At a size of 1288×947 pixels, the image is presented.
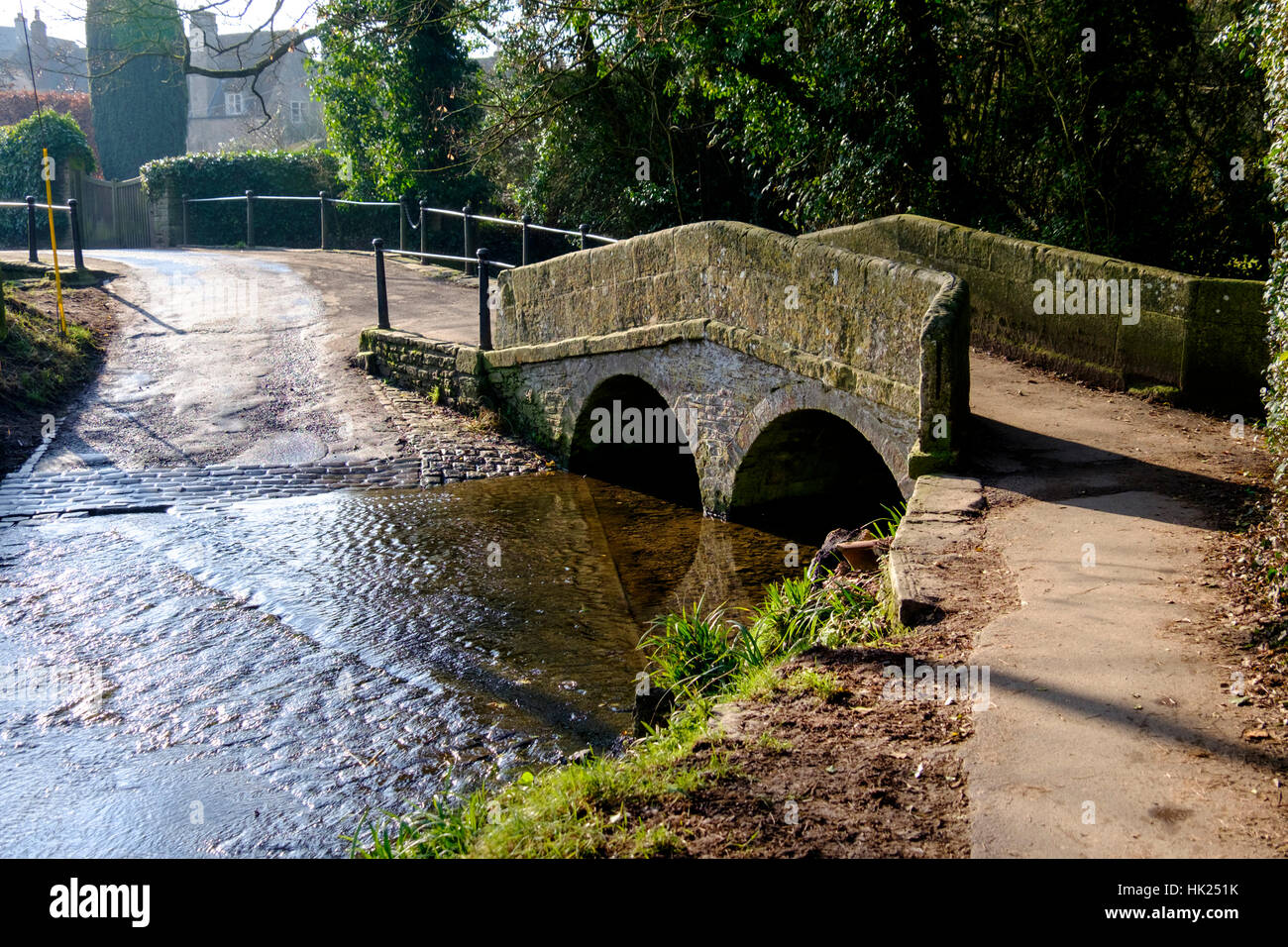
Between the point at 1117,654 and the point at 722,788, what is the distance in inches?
66.7

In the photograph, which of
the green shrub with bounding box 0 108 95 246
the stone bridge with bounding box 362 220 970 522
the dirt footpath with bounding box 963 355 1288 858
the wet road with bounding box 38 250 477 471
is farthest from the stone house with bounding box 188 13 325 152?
the dirt footpath with bounding box 963 355 1288 858

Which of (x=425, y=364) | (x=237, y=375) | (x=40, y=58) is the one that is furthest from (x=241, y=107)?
(x=425, y=364)

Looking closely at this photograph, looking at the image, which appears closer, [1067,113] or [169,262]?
[1067,113]

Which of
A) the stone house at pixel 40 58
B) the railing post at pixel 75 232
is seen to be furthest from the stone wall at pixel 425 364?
the stone house at pixel 40 58

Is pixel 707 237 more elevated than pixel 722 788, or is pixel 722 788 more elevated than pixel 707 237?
pixel 707 237

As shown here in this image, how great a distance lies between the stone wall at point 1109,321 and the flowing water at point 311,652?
107 inches

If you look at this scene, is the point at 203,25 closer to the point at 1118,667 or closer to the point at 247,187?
the point at 247,187

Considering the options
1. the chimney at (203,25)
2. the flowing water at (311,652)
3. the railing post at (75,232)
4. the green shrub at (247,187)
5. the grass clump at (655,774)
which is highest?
the chimney at (203,25)

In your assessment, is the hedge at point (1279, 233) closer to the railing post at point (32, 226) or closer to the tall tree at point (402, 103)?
the tall tree at point (402, 103)

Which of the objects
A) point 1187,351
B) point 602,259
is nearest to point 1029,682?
point 1187,351

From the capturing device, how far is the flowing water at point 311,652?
5.14 metres

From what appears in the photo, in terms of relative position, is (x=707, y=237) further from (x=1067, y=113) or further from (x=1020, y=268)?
(x=1067, y=113)

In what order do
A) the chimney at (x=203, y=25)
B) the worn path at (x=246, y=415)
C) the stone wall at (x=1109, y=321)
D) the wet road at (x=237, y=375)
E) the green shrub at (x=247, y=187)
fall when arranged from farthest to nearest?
the green shrub at (x=247, y=187)
the chimney at (x=203, y=25)
the wet road at (x=237, y=375)
the worn path at (x=246, y=415)
the stone wall at (x=1109, y=321)

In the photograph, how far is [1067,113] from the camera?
1106 centimetres
